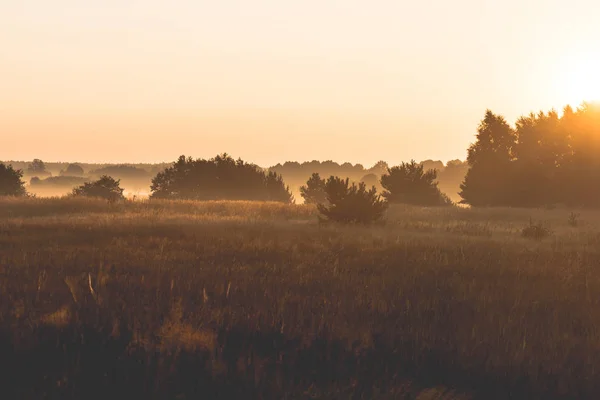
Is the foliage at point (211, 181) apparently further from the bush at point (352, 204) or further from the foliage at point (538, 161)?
the bush at point (352, 204)

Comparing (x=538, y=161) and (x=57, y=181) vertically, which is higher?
(x=538, y=161)

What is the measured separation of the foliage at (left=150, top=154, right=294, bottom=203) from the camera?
226 ft

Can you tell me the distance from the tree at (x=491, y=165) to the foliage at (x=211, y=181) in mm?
27846

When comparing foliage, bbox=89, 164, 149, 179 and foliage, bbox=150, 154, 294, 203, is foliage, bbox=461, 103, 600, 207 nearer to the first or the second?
foliage, bbox=150, 154, 294, 203

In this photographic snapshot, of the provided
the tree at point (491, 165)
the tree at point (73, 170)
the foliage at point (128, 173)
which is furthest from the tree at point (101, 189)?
the tree at point (73, 170)

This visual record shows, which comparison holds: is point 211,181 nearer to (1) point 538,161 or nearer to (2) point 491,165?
(2) point 491,165

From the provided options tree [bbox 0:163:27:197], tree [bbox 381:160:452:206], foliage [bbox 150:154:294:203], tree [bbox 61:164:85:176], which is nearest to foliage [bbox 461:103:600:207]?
tree [bbox 381:160:452:206]

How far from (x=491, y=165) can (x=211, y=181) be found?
122 ft

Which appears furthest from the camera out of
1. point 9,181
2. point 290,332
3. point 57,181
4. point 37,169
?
point 37,169

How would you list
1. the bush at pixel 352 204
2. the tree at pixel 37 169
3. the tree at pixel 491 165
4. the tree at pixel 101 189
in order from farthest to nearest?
the tree at pixel 37 169 < the tree at pixel 101 189 < the tree at pixel 491 165 < the bush at pixel 352 204

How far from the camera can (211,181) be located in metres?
69.2

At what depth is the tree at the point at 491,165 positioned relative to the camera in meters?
47.9

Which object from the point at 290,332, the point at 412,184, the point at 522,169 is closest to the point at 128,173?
the point at 412,184

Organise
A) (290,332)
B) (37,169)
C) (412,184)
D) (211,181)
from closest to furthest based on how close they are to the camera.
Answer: (290,332)
(412,184)
(211,181)
(37,169)
